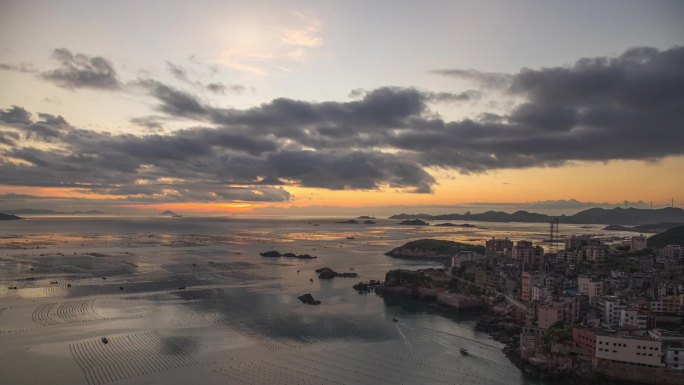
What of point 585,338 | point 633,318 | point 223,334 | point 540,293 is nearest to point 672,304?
point 633,318

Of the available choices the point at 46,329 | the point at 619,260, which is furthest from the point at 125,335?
the point at 619,260

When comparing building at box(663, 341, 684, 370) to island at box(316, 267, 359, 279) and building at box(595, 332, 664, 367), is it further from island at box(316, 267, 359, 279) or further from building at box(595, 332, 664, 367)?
island at box(316, 267, 359, 279)

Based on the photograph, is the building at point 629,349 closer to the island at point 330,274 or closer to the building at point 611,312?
the building at point 611,312

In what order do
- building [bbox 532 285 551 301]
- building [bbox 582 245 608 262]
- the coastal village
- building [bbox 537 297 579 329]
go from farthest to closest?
building [bbox 582 245 608 262] → building [bbox 532 285 551 301] → building [bbox 537 297 579 329] → the coastal village

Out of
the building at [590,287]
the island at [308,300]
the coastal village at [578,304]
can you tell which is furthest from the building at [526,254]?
the island at [308,300]

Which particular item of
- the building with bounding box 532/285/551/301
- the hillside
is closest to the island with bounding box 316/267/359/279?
the building with bounding box 532/285/551/301

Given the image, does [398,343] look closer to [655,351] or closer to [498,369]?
[498,369]
